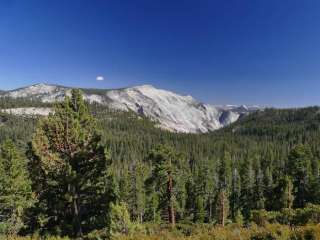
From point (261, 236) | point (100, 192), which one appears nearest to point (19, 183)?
point (100, 192)

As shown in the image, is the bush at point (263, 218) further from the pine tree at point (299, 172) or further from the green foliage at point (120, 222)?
the pine tree at point (299, 172)

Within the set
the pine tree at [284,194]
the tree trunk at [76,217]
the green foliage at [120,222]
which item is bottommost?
the pine tree at [284,194]

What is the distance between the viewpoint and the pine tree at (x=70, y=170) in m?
26.1

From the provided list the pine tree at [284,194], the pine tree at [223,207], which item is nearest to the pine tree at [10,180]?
the pine tree at [223,207]

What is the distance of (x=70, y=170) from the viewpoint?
84.6ft

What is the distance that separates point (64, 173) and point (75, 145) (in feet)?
7.45

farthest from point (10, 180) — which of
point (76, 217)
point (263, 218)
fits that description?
point (263, 218)

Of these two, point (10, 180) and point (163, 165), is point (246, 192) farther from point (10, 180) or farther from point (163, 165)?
point (10, 180)

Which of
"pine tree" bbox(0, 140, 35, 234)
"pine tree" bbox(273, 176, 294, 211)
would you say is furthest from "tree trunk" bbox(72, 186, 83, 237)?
"pine tree" bbox(273, 176, 294, 211)

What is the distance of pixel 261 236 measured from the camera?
10.7 metres

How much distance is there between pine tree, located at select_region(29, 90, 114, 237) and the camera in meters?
26.1

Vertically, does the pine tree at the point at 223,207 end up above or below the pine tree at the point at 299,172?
below

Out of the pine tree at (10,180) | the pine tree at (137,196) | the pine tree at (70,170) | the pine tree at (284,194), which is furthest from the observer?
the pine tree at (137,196)

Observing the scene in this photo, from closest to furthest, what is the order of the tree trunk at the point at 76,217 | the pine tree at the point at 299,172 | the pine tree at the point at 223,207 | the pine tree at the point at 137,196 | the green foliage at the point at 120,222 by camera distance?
the green foliage at the point at 120,222, the tree trunk at the point at 76,217, the pine tree at the point at 223,207, the pine tree at the point at 299,172, the pine tree at the point at 137,196
